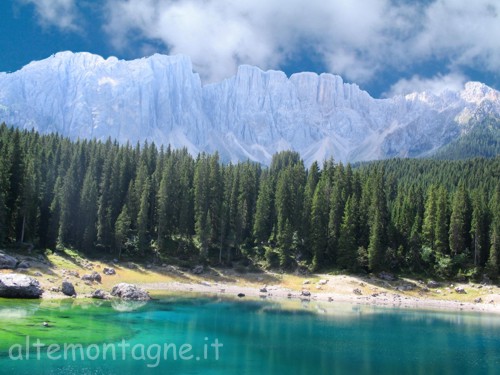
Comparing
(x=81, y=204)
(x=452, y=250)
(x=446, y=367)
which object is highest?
(x=81, y=204)

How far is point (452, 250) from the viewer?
9325cm

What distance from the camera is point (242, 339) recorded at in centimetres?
4225

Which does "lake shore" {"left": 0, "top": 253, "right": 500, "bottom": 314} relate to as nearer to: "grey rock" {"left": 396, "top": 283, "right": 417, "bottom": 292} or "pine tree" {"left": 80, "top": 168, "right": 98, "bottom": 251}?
"grey rock" {"left": 396, "top": 283, "right": 417, "bottom": 292}

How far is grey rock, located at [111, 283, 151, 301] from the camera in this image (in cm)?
6394

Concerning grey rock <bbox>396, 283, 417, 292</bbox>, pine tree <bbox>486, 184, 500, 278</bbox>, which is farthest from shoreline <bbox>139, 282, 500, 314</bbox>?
pine tree <bbox>486, 184, 500, 278</bbox>

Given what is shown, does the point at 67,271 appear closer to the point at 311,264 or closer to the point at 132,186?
the point at 132,186

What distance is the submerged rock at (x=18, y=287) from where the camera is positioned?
175 feet

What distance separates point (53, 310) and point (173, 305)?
1680cm

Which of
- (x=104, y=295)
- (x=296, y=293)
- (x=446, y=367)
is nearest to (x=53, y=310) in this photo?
(x=104, y=295)

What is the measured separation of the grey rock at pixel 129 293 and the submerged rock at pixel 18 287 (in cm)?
1148

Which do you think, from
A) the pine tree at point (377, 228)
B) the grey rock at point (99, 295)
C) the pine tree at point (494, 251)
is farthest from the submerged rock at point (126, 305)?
the pine tree at point (494, 251)

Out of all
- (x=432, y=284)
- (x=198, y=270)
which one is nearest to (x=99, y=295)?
(x=198, y=270)

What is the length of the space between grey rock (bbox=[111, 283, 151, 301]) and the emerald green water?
3845 millimetres

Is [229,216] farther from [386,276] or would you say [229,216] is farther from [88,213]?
[386,276]
